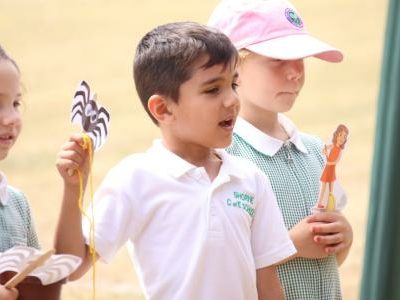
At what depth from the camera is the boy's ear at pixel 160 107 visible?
174 centimetres

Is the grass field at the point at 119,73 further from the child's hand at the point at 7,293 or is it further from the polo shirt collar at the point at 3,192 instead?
the child's hand at the point at 7,293

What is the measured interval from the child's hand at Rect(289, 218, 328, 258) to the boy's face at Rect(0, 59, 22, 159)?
558 mm

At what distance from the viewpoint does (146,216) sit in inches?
66.6

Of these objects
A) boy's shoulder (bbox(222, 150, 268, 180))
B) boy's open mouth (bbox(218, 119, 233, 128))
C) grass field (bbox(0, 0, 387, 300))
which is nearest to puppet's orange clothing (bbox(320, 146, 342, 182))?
boy's shoulder (bbox(222, 150, 268, 180))

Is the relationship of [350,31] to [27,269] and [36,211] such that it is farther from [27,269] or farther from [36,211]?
[27,269]

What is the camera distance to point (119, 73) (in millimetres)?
7762

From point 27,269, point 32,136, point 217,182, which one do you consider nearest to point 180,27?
point 217,182

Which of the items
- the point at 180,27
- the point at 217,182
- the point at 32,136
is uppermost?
the point at 32,136

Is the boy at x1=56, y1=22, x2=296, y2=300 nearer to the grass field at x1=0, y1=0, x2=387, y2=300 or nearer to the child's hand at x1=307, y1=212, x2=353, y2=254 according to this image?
the child's hand at x1=307, y1=212, x2=353, y2=254

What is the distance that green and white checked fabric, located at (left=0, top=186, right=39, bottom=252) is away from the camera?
1649 mm

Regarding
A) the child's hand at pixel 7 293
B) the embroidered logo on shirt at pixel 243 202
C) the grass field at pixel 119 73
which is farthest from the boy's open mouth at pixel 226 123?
the grass field at pixel 119 73

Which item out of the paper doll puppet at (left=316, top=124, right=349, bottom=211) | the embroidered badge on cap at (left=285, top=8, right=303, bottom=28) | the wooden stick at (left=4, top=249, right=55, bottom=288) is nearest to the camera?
the wooden stick at (left=4, top=249, right=55, bottom=288)

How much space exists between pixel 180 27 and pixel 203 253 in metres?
0.39

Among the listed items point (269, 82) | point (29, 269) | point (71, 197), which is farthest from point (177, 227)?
point (269, 82)
